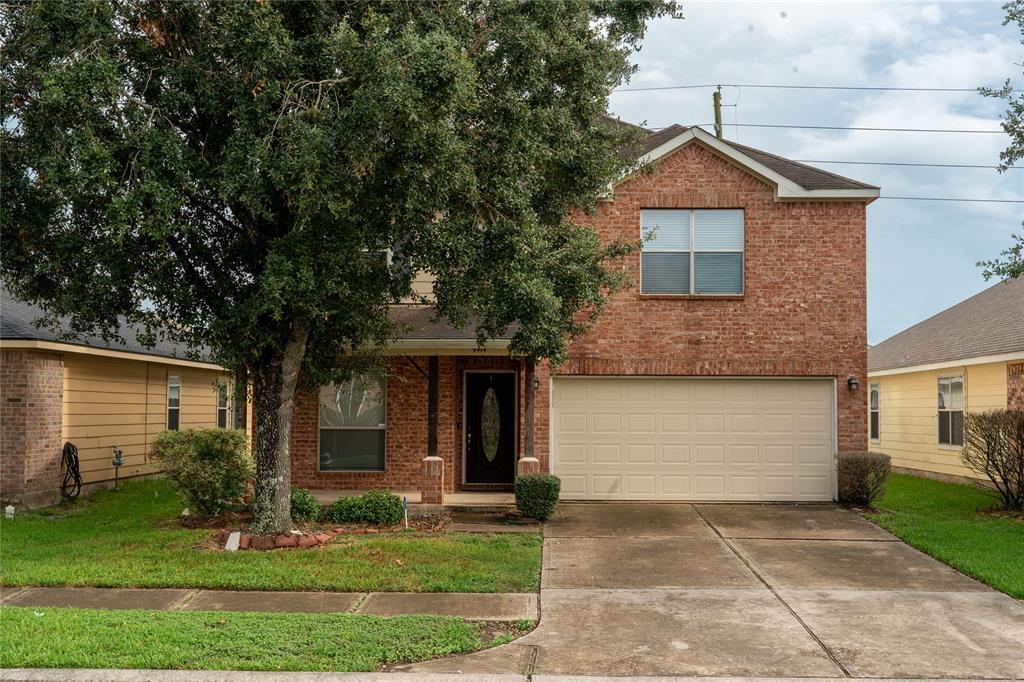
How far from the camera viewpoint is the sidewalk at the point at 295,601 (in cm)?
816

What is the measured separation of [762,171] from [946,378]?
8.63m

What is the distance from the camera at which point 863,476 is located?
14.8 meters

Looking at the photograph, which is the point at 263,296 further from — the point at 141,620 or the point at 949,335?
the point at 949,335

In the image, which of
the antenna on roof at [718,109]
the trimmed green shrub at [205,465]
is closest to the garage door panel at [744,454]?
the trimmed green shrub at [205,465]

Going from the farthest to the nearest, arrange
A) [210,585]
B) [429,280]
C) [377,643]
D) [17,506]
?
[429,280] → [17,506] → [210,585] → [377,643]

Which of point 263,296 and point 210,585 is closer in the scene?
point 210,585

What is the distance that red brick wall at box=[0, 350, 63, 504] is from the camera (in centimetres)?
1469

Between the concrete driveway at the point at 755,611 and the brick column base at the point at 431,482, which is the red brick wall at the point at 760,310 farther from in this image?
the concrete driveway at the point at 755,611

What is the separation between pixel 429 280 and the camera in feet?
54.2

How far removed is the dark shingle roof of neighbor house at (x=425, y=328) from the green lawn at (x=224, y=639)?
6.43 metres

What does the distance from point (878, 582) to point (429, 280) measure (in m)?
9.62

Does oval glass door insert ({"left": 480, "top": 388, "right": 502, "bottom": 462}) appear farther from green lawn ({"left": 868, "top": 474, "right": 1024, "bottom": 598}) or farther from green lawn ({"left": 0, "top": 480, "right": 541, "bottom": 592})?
green lawn ({"left": 868, "top": 474, "right": 1024, "bottom": 598})

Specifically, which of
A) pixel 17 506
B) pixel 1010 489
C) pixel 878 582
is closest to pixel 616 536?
pixel 878 582

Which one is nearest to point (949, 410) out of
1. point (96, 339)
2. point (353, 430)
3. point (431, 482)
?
point (431, 482)
